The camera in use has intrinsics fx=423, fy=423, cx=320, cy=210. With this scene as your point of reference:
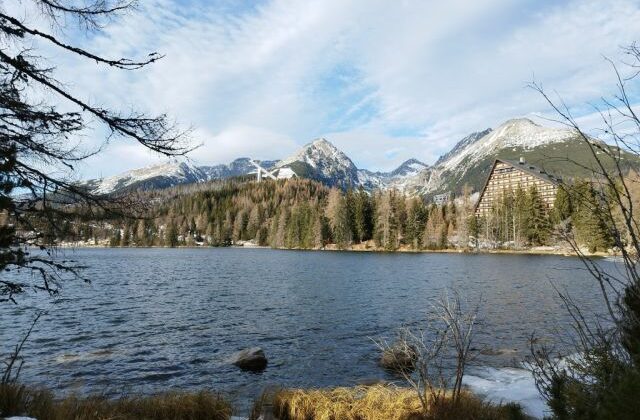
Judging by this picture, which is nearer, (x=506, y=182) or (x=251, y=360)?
(x=251, y=360)

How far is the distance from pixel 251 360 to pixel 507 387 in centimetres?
905

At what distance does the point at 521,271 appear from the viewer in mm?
51500

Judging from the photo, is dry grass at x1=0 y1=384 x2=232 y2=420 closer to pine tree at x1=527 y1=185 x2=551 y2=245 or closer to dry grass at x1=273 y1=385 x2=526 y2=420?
dry grass at x1=273 y1=385 x2=526 y2=420

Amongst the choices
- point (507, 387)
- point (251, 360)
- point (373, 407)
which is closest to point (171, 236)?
point (251, 360)

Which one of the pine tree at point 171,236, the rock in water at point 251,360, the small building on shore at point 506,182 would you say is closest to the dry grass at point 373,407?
the rock in water at point 251,360

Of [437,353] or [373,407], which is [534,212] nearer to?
[373,407]

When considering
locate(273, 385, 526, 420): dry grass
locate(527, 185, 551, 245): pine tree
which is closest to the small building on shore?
locate(527, 185, 551, 245): pine tree

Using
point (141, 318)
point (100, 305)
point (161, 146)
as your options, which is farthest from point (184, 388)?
point (100, 305)

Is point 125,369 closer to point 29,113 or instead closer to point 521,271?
point 29,113

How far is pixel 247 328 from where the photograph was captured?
23188 mm

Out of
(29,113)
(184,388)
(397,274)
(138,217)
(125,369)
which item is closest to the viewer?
(29,113)

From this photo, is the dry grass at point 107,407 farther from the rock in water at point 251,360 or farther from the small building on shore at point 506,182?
the small building on shore at point 506,182

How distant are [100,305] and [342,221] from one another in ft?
304

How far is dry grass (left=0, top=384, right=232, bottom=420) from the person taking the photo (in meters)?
6.96
